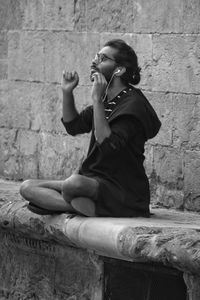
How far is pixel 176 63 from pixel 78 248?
1.70m

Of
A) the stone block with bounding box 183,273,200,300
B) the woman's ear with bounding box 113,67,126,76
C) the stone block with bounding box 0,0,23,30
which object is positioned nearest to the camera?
the stone block with bounding box 183,273,200,300

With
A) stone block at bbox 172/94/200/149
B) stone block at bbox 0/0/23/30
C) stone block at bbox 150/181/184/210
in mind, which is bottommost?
stone block at bbox 150/181/184/210

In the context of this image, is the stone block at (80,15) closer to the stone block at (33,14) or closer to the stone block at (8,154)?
the stone block at (33,14)

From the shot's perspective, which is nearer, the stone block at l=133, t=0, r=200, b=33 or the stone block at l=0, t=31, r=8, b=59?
the stone block at l=133, t=0, r=200, b=33

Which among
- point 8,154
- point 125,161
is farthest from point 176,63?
point 8,154

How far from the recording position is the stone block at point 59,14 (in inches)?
452

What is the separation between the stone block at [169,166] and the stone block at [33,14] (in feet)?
7.17

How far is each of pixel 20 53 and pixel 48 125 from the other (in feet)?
2.83

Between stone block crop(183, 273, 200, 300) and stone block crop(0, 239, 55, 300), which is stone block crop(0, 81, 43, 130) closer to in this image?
stone block crop(0, 239, 55, 300)

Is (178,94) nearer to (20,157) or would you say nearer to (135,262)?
(135,262)

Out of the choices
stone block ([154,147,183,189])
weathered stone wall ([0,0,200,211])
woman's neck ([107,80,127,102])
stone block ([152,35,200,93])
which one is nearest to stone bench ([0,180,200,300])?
stone block ([154,147,183,189])

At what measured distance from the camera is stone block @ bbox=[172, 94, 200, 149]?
9.87 metres

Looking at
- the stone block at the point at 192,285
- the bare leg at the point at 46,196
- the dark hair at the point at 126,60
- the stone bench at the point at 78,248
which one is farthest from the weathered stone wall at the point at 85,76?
the stone block at the point at 192,285

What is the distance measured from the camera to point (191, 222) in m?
9.02
